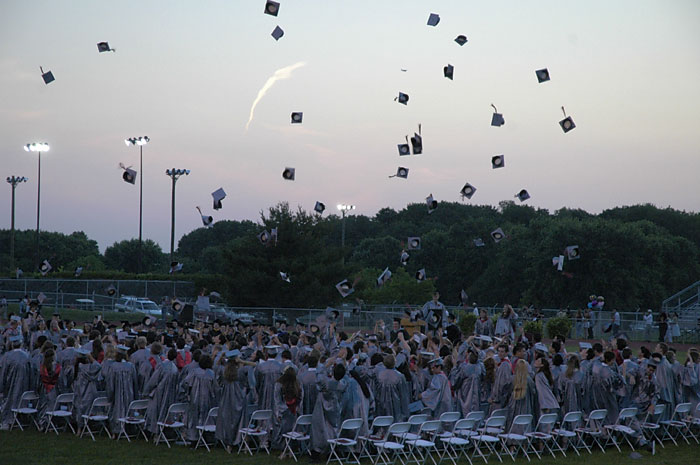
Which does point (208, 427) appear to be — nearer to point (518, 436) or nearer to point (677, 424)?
point (518, 436)

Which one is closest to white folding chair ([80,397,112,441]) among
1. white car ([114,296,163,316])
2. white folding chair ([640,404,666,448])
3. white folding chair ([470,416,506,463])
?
white folding chair ([470,416,506,463])

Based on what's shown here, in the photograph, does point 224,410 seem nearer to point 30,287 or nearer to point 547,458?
point 547,458

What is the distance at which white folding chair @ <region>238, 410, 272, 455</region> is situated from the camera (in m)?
12.2

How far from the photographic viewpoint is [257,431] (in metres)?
12.2

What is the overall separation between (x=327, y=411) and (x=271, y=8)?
38.3 ft

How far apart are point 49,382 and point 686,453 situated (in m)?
10.5

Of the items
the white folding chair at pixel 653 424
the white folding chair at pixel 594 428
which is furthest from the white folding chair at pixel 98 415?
the white folding chair at pixel 653 424

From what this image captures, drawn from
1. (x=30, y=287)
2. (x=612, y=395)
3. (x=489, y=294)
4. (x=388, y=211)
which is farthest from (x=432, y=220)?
(x=612, y=395)

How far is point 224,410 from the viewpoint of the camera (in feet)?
41.2

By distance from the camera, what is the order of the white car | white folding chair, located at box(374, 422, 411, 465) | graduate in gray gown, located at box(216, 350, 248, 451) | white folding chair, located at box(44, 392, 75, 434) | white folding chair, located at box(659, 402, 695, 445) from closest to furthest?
white folding chair, located at box(374, 422, 411, 465) → graduate in gray gown, located at box(216, 350, 248, 451) → white folding chair, located at box(44, 392, 75, 434) → white folding chair, located at box(659, 402, 695, 445) → the white car

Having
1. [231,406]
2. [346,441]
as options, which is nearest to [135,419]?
[231,406]

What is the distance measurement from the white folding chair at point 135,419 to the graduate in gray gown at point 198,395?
0.77 metres

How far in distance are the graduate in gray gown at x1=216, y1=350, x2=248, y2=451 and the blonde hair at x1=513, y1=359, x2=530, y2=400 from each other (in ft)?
13.6

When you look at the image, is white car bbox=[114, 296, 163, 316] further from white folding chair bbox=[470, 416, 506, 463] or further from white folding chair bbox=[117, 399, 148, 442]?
white folding chair bbox=[470, 416, 506, 463]
